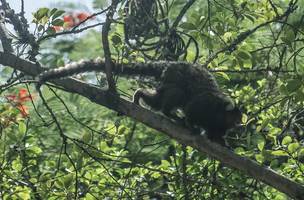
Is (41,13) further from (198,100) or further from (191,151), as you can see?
(191,151)

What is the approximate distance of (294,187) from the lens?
4.30 meters

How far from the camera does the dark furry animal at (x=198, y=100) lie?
5613 mm

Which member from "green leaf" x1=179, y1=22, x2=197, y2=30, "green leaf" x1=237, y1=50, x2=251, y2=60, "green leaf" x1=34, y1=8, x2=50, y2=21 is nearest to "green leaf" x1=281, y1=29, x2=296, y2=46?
"green leaf" x1=237, y1=50, x2=251, y2=60

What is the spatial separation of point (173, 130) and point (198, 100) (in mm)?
1052

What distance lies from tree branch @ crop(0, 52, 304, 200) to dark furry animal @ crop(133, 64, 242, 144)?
0.89m

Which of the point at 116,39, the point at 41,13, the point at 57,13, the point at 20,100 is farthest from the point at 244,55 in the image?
the point at 20,100

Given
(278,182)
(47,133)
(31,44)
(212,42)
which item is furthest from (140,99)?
(47,133)

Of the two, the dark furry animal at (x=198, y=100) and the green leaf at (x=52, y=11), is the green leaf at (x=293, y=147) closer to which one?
the dark furry animal at (x=198, y=100)

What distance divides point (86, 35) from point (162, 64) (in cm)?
521

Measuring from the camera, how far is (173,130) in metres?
4.66

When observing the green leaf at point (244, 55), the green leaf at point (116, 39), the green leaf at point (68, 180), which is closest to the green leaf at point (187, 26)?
the green leaf at point (244, 55)

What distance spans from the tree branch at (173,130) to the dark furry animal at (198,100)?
35.2 inches

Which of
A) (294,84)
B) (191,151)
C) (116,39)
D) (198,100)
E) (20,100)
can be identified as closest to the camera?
(294,84)

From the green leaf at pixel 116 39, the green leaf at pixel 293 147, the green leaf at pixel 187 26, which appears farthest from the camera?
the green leaf at pixel 187 26
